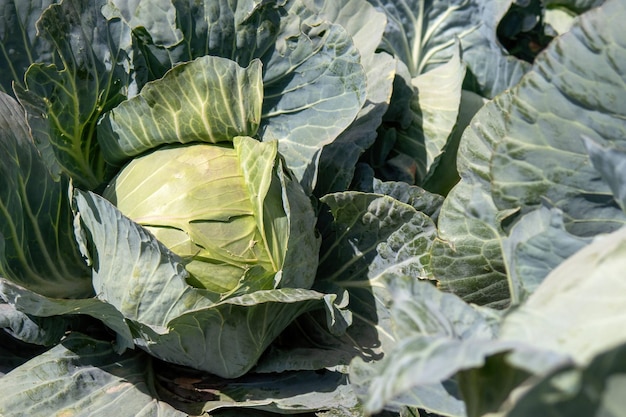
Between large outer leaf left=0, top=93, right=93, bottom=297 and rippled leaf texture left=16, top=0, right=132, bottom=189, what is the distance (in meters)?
0.05

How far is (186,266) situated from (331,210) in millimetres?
432

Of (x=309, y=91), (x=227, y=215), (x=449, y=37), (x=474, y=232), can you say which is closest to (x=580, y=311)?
(x=474, y=232)

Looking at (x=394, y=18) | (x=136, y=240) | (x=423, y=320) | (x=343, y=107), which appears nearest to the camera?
(x=423, y=320)

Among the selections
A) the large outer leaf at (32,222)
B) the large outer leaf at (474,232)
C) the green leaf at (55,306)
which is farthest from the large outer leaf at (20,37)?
the large outer leaf at (474,232)

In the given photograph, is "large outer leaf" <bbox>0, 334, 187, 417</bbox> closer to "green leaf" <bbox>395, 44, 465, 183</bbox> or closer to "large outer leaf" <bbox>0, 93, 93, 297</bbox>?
"large outer leaf" <bbox>0, 93, 93, 297</bbox>

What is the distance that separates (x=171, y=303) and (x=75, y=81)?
592 mm

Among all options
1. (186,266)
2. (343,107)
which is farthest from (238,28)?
(186,266)

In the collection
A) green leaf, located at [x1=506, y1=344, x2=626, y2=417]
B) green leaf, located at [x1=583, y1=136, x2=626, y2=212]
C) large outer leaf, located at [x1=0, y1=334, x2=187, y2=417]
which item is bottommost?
large outer leaf, located at [x1=0, y1=334, x2=187, y2=417]

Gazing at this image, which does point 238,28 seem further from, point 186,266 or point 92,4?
point 186,266

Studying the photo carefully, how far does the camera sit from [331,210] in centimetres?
180

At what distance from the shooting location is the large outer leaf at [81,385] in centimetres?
156

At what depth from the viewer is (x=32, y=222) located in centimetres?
165

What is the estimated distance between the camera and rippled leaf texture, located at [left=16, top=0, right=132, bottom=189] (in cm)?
159

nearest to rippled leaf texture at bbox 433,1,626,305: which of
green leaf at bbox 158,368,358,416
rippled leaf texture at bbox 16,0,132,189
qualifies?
green leaf at bbox 158,368,358,416
